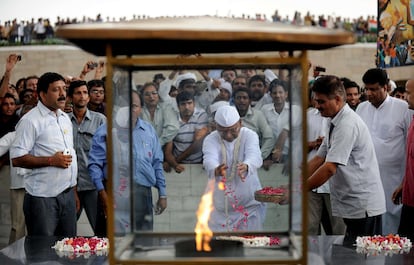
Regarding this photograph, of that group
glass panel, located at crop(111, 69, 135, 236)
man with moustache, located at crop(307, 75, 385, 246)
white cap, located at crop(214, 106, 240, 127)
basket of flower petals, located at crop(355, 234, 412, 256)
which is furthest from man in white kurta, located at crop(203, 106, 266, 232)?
man with moustache, located at crop(307, 75, 385, 246)

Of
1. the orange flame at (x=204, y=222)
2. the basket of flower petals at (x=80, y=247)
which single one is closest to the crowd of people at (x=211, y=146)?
the orange flame at (x=204, y=222)

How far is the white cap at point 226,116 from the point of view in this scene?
4.55 meters

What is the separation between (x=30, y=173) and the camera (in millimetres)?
6676

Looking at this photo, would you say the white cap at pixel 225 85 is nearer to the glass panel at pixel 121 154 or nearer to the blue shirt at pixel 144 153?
the blue shirt at pixel 144 153

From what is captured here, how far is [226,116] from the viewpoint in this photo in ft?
15.6

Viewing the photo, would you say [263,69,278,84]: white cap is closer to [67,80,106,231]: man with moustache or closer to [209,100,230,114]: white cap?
[209,100,230,114]: white cap

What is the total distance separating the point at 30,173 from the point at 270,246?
3.42 metres

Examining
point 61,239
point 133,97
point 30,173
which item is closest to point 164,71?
point 133,97

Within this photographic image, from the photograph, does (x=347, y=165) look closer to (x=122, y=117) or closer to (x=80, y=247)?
(x=80, y=247)

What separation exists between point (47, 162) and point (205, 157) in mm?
2061

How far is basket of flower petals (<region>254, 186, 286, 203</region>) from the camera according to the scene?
13.4ft

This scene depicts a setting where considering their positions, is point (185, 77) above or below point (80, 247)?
above

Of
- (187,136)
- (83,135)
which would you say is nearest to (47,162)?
(83,135)

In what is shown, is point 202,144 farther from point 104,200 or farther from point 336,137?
point 104,200
